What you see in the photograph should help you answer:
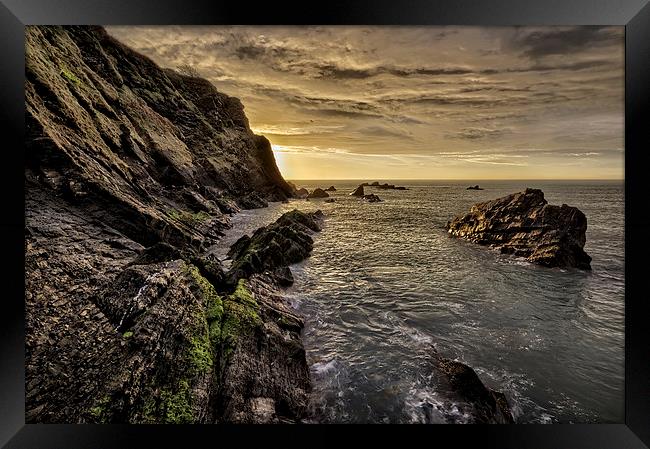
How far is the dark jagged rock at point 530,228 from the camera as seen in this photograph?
12.1 m

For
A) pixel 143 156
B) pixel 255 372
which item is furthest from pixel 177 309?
pixel 143 156

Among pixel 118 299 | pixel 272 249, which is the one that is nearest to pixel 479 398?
pixel 118 299

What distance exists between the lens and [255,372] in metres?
4.75

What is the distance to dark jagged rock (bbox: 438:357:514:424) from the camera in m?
4.61

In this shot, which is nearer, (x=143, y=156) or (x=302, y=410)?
(x=302, y=410)

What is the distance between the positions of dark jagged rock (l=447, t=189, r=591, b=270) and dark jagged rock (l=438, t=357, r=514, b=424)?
9484mm

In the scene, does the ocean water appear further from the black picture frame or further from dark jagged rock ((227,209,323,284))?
dark jagged rock ((227,209,323,284))

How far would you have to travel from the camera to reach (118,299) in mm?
4809
